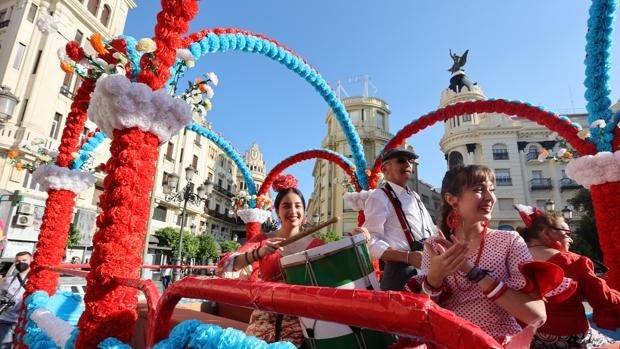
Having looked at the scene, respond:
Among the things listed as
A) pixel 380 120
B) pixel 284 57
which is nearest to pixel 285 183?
pixel 284 57

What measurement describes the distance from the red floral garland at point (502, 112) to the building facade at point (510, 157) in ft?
88.0

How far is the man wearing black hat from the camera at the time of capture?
96.0 inches

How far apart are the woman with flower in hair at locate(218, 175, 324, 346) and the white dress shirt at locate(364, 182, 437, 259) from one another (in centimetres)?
49

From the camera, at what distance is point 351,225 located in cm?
3494

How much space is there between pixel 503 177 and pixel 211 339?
3617cm

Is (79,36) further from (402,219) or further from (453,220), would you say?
(453,220)

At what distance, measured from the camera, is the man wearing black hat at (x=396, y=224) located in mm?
2439

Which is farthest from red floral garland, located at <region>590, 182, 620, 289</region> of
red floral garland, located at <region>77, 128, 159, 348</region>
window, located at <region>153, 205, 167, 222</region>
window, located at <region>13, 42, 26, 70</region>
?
window, located at <region>153, 205, 167, 222</region>

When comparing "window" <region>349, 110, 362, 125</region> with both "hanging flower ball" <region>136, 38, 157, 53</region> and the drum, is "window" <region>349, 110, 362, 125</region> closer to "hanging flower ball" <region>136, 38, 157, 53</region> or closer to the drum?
"hanging flower ball" <region>136, 38, 157, 53</region>

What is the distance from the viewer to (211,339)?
1139mm

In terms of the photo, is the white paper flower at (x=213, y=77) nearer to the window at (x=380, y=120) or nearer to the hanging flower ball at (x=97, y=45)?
the hanging flower ball at (x=97, y=45)

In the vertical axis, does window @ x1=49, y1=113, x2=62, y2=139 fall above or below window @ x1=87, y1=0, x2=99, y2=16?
below

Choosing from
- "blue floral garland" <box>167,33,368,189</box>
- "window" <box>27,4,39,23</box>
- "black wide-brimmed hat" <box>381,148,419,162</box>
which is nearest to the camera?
"black wide-brimmed hat" <box>381,148,419,162</box>

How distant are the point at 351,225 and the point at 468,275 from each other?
3420cm
